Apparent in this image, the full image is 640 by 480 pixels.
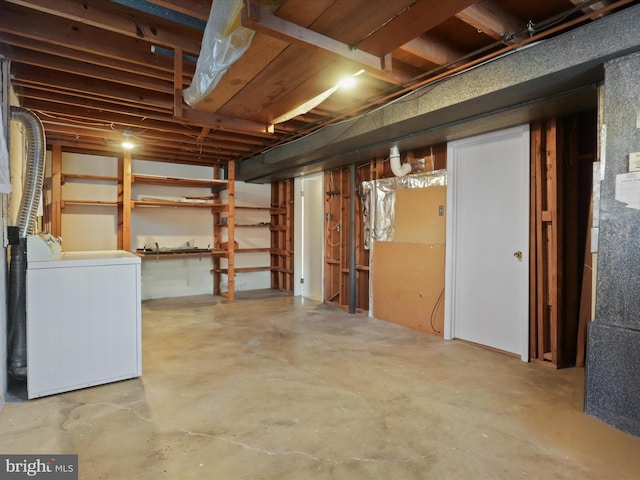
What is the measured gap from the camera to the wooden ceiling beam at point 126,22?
2004mm

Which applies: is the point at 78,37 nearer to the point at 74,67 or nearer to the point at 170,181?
the point at 74,67

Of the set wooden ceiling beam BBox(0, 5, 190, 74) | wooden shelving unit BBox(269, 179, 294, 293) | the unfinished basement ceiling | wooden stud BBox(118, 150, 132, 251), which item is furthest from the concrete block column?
wooden stud BBox(118, 150, 132, 251)

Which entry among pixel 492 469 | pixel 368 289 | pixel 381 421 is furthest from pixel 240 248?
pixel 492 469

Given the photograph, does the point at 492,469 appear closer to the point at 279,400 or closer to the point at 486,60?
the point at 279,400

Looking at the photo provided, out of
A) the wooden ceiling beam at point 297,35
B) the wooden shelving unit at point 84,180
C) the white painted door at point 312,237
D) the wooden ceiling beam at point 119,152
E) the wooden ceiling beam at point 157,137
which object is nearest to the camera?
the wooden ceiling beam at point 297,35

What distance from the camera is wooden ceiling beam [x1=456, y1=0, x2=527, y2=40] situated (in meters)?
1.99

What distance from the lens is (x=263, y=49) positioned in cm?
171

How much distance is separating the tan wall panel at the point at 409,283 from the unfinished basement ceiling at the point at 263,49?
1.75 metres

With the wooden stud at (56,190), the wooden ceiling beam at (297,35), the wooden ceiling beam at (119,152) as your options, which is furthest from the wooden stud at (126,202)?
the wooden ceiling beam at (297,35)

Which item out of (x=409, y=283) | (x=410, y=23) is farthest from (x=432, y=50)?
(x=409, y=283)

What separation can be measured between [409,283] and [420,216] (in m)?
0.82

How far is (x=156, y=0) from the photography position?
185 cm

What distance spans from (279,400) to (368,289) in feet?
9.25

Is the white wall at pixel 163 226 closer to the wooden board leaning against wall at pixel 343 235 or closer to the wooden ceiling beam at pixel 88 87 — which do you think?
the wooden board leaning against wall at pixel 343 235
